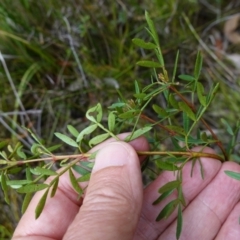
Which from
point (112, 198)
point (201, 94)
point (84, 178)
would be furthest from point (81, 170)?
point (201, 94)

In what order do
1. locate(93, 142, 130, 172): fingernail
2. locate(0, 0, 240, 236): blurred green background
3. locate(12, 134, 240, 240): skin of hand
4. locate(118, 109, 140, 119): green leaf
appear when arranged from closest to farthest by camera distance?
locate(118, 109, 140, 119): green leaf
locate(93, 142, 130, 172): fingernail
locate(12, 134, 240, 240): skin of hand
locate(0, 0, 240, 236): blurred green background

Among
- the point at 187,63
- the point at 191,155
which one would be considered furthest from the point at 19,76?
the point at 191,155

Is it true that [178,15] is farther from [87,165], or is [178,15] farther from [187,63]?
[87,165]

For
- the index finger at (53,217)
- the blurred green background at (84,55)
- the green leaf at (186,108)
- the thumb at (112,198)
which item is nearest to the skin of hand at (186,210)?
the index finger at (53,217)

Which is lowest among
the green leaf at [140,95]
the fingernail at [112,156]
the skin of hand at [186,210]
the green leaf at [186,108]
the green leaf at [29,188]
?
the skin of hand at [186,210]

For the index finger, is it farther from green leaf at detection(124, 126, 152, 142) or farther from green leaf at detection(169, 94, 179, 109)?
green leaf at detection(169, 94, 179, 109)

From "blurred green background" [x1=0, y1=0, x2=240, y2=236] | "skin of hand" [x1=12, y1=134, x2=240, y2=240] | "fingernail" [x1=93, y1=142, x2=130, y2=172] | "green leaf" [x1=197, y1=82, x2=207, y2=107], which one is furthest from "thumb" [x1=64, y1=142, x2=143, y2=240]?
"blurred green background" [x1=0, y1=0, x2=240, y2=236]

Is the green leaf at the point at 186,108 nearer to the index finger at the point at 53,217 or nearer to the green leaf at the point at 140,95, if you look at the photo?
the green leaf at the point at 140,95
